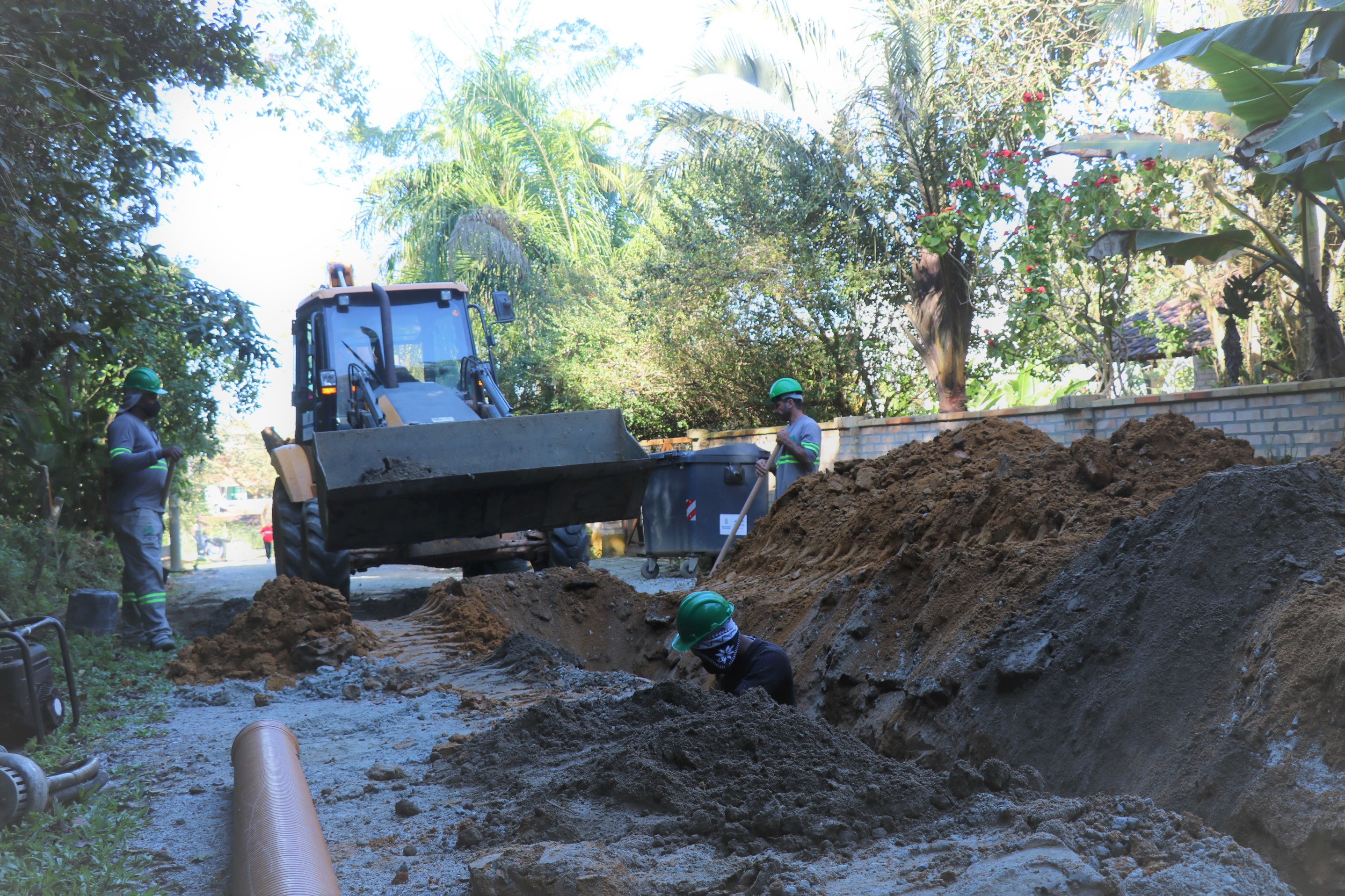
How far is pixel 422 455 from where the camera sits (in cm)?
792

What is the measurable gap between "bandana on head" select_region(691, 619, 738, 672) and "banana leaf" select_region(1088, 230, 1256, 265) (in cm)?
643

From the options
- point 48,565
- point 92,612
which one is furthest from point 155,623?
point 48,565

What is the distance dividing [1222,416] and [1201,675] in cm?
578

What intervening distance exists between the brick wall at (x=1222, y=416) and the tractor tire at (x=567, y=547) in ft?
11.3

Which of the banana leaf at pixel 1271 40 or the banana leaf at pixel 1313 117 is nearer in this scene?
the banana leaf at pixel 1313 117

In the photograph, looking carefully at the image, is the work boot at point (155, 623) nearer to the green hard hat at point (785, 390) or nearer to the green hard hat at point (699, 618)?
the green hard hat at point (699, 618)

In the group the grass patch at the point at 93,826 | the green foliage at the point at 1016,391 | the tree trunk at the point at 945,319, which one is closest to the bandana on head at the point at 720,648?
the grass patch at the point at 93,826

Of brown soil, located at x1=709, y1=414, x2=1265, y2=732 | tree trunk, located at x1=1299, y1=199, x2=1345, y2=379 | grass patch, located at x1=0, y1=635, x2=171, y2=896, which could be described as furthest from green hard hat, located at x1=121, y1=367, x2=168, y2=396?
tree trunk, located at x1=1299, y1=199, x2=1345, y2=379

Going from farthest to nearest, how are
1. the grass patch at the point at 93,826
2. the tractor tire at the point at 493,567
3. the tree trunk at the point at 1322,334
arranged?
the tractor tire at the point at 493,567 → the tree trunk at the point at 1322,334 → the grass patch at the point at 93,826

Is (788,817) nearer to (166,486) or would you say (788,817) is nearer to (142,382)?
(166,486)

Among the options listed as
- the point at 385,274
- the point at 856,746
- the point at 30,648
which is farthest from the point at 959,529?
the point at 385,274

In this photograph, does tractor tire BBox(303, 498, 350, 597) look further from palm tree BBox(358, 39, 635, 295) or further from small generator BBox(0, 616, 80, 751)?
palm tree BBox(358, 39, 635, 295)

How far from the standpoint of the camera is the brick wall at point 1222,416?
7.84 meters

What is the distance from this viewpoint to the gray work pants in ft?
24.8
